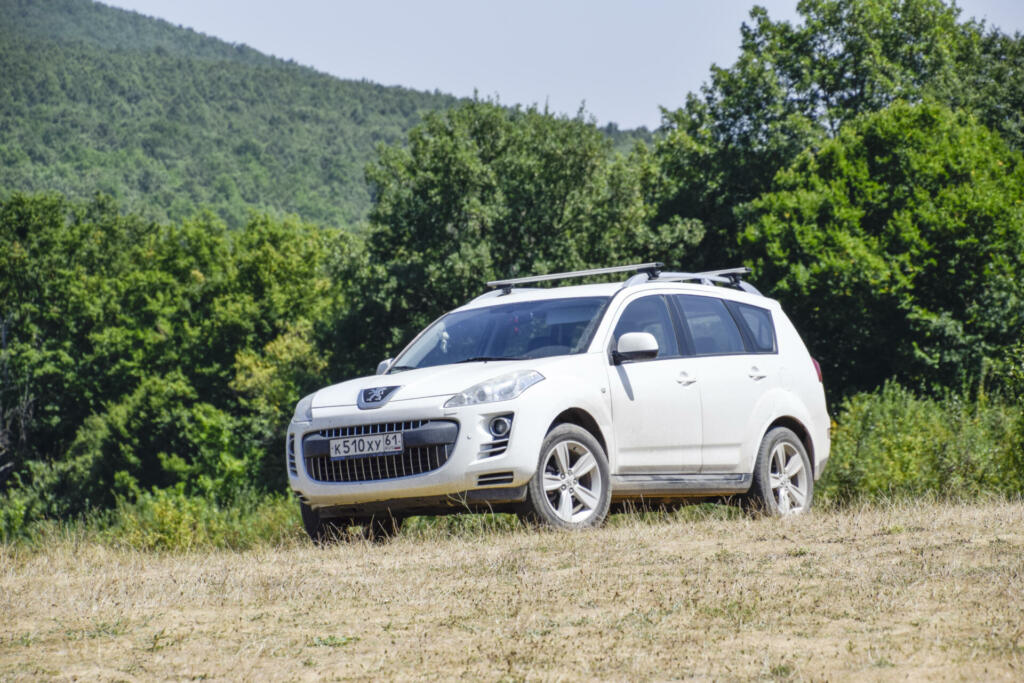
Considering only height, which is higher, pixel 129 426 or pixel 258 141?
pixel 258 141

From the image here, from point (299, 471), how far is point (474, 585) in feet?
10.2

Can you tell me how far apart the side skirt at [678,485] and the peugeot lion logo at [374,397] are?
5.45ft

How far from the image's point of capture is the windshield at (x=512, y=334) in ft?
28.6

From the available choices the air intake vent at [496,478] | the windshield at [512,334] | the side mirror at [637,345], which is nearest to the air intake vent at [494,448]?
the air intake vent at [496,478]

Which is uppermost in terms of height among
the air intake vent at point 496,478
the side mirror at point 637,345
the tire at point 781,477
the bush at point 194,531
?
the side mirror at point 637,345

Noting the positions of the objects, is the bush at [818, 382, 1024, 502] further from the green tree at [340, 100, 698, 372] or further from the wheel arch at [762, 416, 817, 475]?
the green tree at [340, 100, 698, 372]

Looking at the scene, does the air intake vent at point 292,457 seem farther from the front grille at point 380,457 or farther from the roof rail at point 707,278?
the roof rail at point 707,278

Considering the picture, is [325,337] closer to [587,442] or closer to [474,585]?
[587,442]

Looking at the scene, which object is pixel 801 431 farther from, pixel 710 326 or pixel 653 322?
pixel 653 322

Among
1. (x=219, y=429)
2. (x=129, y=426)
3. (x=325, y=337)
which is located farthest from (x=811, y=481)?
(x=129, y=426)

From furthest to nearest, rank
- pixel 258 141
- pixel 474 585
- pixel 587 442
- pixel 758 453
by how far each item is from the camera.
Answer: pixel 258 141, pixel 758 453, pixel 587 442, pixel 474 585

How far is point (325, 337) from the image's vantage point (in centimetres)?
3816

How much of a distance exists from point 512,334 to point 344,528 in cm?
184

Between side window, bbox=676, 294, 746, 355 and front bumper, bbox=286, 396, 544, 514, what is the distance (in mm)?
2018
